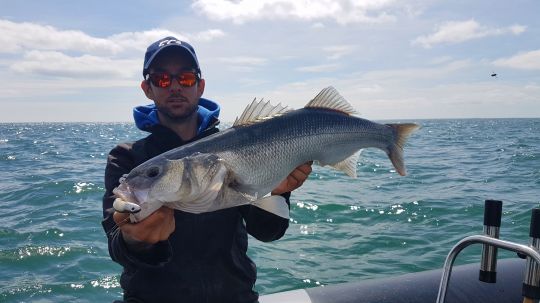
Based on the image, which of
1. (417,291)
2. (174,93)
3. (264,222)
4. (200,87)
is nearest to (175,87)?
(174,93)

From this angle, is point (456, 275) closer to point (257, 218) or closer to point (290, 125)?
point (257, 218)

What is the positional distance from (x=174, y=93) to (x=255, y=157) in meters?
1.10

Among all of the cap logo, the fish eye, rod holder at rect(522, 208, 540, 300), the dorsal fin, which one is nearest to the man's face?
the cap logo

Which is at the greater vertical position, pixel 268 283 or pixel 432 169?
pixel 432 169

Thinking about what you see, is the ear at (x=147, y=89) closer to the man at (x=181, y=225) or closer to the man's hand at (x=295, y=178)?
the man at (x=181, y=225)

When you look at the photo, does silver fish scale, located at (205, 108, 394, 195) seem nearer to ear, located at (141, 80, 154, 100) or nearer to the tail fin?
the tail fin

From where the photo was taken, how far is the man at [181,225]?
360cm

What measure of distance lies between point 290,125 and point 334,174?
49.3ft

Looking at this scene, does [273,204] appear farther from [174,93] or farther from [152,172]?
[174,93]

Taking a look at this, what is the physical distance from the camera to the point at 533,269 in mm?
2904

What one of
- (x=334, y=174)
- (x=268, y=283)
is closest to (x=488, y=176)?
(x=334, y=174)

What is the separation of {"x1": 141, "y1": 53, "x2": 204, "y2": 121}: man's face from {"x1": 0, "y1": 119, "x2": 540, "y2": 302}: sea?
3.99m

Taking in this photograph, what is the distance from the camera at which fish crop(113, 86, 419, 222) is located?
9.45ft

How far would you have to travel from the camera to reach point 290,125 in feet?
11.6
